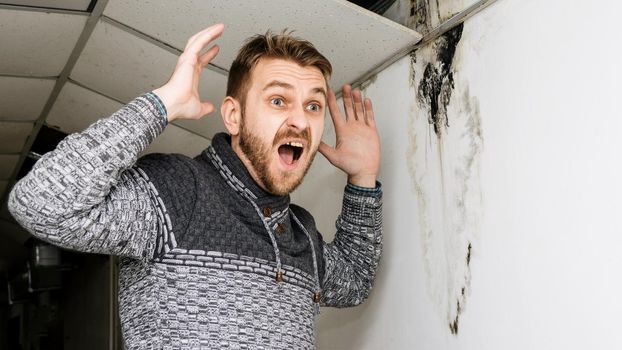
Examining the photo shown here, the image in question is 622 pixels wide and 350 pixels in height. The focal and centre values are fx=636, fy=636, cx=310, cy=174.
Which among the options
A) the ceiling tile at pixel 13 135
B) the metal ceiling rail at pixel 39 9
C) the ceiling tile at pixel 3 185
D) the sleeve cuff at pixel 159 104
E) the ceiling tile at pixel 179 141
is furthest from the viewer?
the ceiling tile at pixel 3 185

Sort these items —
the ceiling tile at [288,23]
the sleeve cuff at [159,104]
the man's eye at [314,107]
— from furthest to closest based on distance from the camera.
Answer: the ceiling tile at [288,23] < the man's eye at [314,107] < the sleeve cuff at [159,104]

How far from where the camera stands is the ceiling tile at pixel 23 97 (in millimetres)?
2336

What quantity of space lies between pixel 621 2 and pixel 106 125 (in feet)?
3.07

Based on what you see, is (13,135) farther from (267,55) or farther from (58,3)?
(267,55)

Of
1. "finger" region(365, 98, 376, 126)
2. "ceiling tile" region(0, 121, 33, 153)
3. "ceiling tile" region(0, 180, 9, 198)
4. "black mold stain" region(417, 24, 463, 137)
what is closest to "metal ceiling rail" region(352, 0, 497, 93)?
"black mold stain" region(417, 24, 463, 137)

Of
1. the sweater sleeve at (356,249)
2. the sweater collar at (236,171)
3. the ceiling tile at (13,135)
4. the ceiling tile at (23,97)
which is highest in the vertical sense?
the ceiling tile at (23,97)

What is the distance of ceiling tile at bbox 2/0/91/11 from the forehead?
65 cm

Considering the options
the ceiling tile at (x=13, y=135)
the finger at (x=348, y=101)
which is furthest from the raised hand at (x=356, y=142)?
the ceiling tile at (x=13, y=135)

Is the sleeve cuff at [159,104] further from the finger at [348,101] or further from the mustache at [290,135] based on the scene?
the finger at [348,101]

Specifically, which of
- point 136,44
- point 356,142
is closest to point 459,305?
point 356,142

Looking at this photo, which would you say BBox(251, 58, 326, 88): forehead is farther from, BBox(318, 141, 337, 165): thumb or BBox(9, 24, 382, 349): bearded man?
BBox(318, 141, 337, 165): thumb

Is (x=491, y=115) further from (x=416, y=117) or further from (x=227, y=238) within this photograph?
(x=227, y=238)

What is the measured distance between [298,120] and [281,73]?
125 millimetres

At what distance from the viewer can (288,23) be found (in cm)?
177
